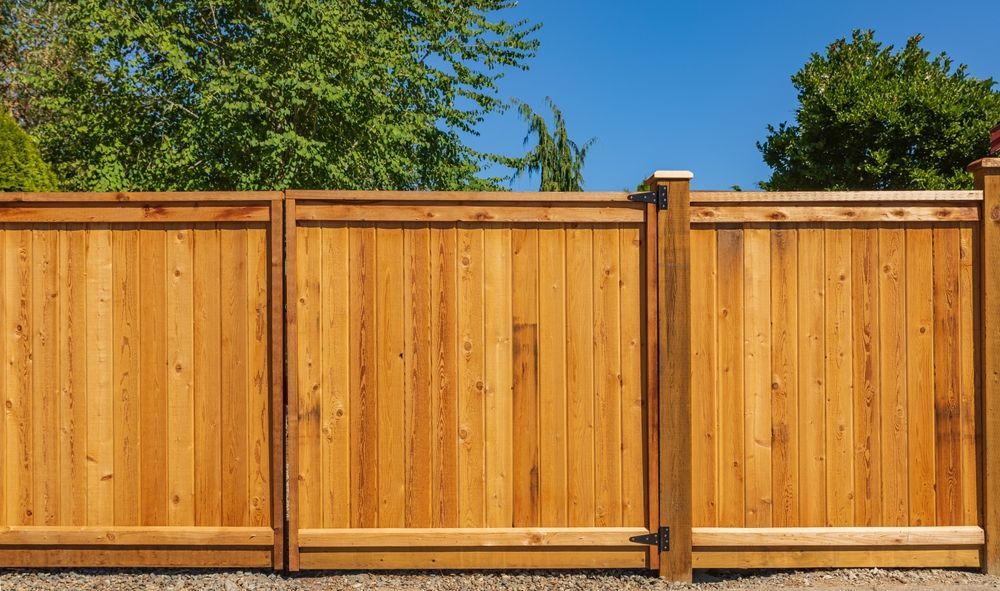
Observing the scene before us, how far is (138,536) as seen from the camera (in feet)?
10.3

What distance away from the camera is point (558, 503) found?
3.12 meters

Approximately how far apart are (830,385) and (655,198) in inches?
52.0

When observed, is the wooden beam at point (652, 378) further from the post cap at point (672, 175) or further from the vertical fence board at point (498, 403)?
the vertical fence board at point (498, 403)

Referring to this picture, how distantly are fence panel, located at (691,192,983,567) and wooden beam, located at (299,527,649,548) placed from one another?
52 cm

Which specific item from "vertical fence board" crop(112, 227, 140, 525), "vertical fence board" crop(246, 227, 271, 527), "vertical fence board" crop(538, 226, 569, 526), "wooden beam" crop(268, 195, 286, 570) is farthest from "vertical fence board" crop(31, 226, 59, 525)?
"vertical fence board" crop(538, 226, 569, 526)

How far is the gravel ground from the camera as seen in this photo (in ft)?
10.1

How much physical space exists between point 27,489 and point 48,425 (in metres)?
0.35

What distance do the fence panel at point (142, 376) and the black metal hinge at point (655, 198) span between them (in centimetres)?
182

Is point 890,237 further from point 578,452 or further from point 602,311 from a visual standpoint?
point 578,452

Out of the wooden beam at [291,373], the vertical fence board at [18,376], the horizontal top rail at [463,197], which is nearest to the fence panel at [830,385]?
the horizontal top rail at [463,197]

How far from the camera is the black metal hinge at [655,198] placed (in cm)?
312

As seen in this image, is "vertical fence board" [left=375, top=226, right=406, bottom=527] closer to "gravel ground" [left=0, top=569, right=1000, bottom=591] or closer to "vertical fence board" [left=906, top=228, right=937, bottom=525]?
"gravel ground" [left=0, top=569, right=1000, bottom=591]

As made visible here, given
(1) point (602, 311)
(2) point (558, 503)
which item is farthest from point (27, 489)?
(1) point (602, 311)

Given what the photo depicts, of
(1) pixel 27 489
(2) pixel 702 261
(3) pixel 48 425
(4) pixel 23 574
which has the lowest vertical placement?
(4) pixel 23 574
